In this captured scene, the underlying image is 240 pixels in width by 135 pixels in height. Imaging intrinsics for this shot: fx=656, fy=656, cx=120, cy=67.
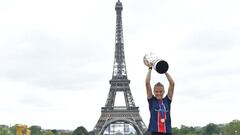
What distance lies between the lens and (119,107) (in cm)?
10438

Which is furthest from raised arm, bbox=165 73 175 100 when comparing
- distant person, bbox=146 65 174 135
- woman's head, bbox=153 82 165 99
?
woman's head, bbox=153 82 165 99

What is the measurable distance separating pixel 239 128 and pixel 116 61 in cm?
3592

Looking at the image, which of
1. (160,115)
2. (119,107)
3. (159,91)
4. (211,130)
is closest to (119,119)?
(119,107)

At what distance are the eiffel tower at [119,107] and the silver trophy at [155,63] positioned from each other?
91111 mm

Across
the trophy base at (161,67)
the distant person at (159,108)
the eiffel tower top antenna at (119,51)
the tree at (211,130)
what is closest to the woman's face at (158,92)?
the distant person at (159,108)

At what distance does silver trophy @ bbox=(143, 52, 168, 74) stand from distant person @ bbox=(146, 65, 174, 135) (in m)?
0.08

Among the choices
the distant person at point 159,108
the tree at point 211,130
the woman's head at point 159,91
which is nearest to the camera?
the distant person at point 159,108

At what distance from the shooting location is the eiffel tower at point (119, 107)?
3967 inches

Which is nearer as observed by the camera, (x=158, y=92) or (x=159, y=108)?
(x=159, y=108)

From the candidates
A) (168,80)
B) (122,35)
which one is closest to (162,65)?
(168,80)

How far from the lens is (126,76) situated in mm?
103312

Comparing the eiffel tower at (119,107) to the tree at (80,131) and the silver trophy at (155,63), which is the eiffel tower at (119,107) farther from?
the silver trophy at (155,63)

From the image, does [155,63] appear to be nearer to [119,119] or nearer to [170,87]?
[170,87]

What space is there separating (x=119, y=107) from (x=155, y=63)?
96387mm
